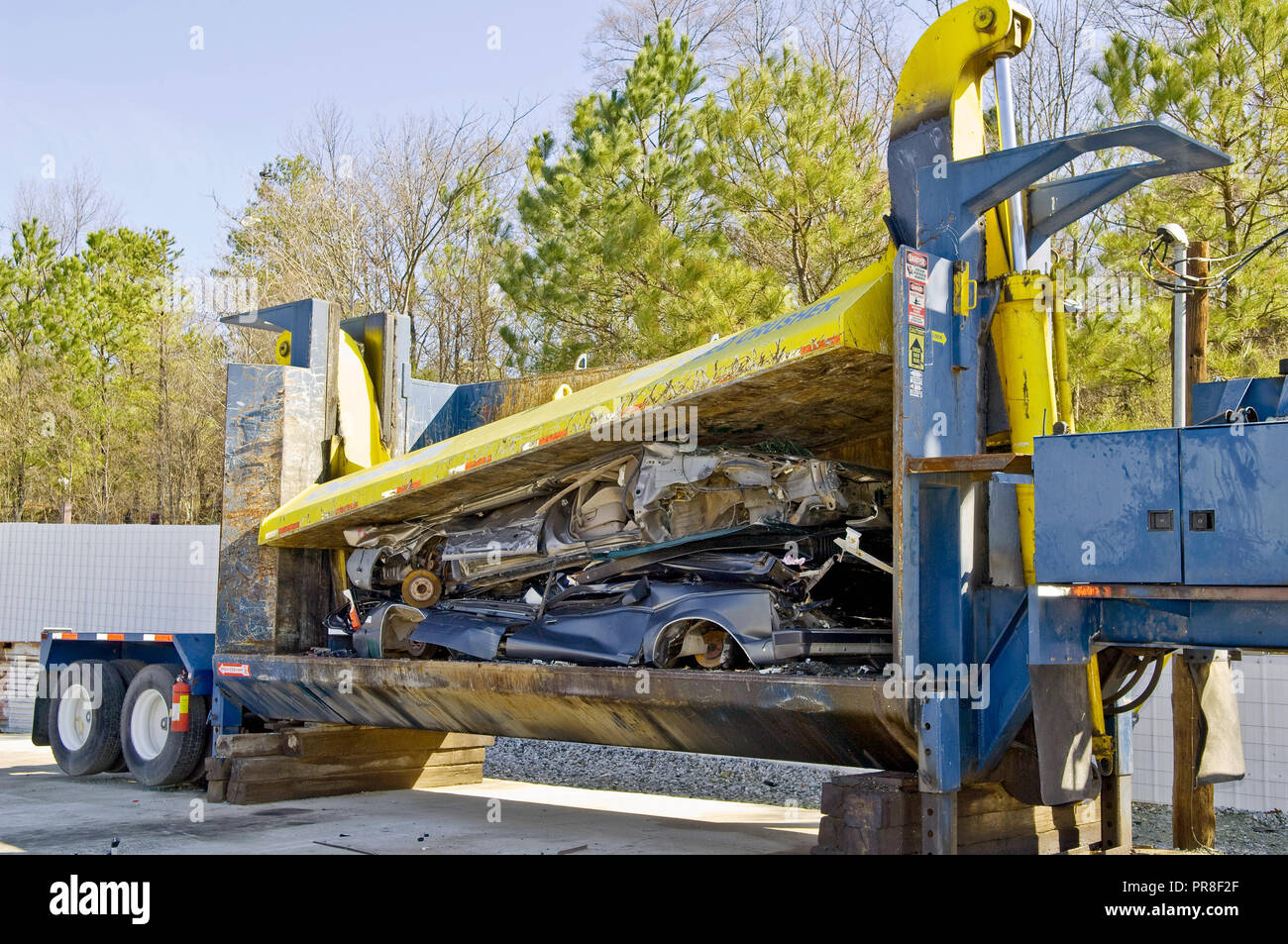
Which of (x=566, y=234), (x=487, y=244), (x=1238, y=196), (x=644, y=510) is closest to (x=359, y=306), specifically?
(x=487, y=244)

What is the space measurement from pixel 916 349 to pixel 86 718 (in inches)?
318

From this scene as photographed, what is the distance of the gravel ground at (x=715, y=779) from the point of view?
8.87m

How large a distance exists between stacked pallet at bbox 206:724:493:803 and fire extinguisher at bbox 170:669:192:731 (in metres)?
0.51

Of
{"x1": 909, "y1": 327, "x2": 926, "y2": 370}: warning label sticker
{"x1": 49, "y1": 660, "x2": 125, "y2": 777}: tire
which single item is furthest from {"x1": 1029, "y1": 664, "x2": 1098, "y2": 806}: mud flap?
{"x1": 49, "y1": 660, "x2": 125, "y2": 777}: tire

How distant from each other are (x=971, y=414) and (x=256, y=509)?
525 cm

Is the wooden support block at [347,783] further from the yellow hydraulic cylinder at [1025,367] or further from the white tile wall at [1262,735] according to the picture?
the white tile wall at [1262,735]

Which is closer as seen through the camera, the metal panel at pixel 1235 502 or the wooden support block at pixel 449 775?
the metal panel at pixel 1235 502

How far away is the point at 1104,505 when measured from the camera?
4965 mm

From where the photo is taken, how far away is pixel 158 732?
10.0m

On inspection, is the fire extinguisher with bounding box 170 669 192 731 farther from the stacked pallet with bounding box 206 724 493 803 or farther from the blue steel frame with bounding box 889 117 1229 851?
the blue steel frame with bounding box 889 117 1229 851

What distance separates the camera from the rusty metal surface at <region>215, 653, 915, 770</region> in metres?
5.77

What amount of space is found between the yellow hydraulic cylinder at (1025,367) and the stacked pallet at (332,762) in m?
4.69

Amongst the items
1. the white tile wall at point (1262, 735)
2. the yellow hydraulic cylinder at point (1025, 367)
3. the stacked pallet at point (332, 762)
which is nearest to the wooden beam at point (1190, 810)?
the white tile wall at point (1262, 735)

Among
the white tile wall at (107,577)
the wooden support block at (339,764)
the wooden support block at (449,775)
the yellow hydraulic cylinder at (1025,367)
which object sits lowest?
the wooden support block at (449,775)
